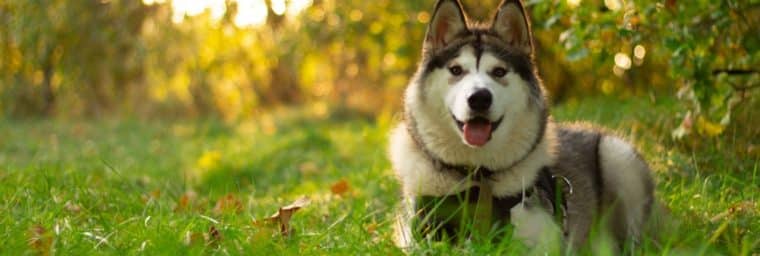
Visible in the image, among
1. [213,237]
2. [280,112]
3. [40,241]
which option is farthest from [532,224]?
[280,112]

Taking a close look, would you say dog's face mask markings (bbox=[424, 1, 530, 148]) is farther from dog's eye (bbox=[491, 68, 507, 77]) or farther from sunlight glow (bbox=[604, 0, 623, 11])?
sunlight glow (bbox=[604, 0, 623, 11])

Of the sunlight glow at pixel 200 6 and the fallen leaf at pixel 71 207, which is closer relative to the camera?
the fallen leaf at pixel 71 207

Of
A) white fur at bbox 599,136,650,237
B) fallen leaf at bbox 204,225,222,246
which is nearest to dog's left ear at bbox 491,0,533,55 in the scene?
white fur at bbox 599,136,650,237

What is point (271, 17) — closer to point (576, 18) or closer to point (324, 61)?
point (324, 61)

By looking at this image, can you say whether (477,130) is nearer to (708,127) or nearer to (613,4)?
(708,127)

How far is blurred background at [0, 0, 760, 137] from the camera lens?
15.5 feet

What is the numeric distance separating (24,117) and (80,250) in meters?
13.0

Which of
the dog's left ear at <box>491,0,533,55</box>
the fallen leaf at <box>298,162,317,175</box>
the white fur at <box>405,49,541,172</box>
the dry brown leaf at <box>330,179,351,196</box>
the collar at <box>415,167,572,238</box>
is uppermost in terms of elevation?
the dog's left ear at <box>491,0,533,55</box>

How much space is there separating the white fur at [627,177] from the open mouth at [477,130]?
1.06 meters

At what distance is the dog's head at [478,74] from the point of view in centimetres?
337

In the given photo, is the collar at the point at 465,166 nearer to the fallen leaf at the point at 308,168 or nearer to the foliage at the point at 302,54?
the foliage at the point at 302,54

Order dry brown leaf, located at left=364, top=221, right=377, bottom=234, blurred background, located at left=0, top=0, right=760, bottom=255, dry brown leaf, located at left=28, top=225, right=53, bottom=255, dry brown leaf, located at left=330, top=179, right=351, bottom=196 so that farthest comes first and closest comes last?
dry brown leaf, located at left=330, top=179, right=351, bottom=196, dry brown leaf, located at left=364, top=221, right=377, bottom=234, blurred background, located at left=0, top=0, right=760, bottom=255, dry brown leaf, located at left=28, top=225, right=53, bottom=255

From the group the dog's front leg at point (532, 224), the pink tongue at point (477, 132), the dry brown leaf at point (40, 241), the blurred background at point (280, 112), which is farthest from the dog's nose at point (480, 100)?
the dry brown leaf at point (40, 241)

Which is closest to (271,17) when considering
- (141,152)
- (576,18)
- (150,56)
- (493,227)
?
(150,56)
